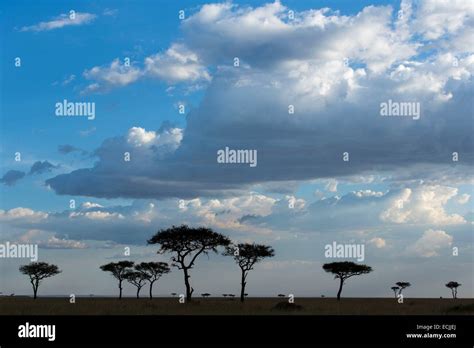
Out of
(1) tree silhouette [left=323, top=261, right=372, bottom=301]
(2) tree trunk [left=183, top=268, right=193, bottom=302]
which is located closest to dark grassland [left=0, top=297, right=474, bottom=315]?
(2) tree trunk [left=183, top=268, right=193, bottom=302]

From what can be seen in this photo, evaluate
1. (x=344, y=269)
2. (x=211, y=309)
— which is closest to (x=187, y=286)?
(x=211, y=309)

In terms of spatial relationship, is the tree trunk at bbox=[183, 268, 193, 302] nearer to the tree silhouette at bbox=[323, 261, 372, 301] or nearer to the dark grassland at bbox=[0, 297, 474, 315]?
the dark grassland at bbox=[0, 297, 474, 315]

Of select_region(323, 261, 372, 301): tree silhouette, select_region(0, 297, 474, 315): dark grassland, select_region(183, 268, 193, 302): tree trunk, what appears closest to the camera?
select_region(0, 297, 474, 315): dark grassland

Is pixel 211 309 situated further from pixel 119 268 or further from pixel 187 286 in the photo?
pixel 119 268

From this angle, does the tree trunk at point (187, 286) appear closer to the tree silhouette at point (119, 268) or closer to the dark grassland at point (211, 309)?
the dark grassland at point (211, 309)

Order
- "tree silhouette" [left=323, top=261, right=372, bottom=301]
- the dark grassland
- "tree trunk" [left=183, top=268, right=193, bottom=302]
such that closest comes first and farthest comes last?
1. the dark grassland
2. "tree trunk" [left=183, top=268, right=193, bottom=302]
3. "tree silhouette" [left=323, top=261, right=372, bottom=301]

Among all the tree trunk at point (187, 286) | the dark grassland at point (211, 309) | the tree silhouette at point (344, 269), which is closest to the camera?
the dark grassland at point (211, 309)

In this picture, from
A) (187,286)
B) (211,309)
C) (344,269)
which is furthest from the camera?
(344,269)

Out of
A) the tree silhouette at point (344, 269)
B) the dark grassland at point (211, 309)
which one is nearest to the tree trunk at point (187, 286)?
the dark grassland at point (211, 309)
